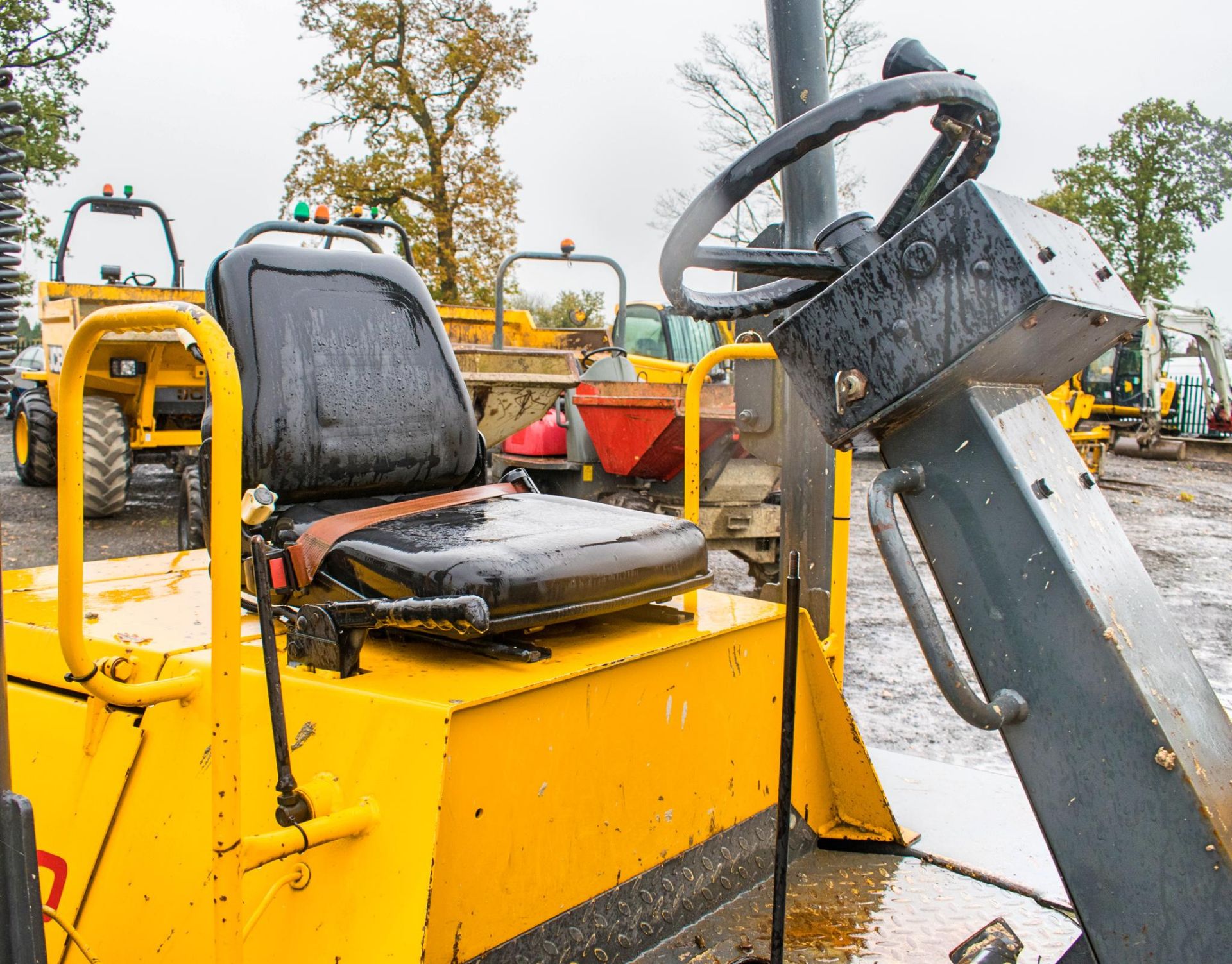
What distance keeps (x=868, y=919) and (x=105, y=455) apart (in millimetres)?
7234

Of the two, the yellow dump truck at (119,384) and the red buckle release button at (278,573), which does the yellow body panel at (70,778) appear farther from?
the yellow dump truck at (119,384)

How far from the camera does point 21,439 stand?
1001cm

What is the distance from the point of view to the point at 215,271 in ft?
7.02

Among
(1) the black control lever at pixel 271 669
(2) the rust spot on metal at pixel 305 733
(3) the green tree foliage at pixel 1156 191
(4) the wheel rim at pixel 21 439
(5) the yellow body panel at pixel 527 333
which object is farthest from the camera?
(3) the green tree foliage at pixel 1156 191

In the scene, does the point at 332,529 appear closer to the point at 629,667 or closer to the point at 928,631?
the point at 629,667

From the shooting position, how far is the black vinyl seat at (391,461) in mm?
1749

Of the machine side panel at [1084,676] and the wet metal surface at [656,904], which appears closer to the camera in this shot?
the machine side panel at [1084,676]

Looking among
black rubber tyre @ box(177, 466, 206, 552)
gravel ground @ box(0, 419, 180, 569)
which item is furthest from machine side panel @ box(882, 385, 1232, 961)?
gravel ground @ box(0, 419, 180, 569)

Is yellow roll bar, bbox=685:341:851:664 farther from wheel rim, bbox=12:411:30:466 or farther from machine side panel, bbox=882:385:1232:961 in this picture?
wheel rim, bbox=12:411:30:466

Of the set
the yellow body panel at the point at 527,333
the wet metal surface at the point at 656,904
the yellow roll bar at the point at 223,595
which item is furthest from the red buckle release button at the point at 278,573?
the yellow body panel at the point at 527,333

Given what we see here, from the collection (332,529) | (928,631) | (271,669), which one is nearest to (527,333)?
(332,529)

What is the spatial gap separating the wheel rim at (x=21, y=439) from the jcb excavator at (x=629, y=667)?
815cm

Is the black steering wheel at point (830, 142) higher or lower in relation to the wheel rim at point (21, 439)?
higher

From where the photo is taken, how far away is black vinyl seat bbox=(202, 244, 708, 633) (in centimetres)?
175
